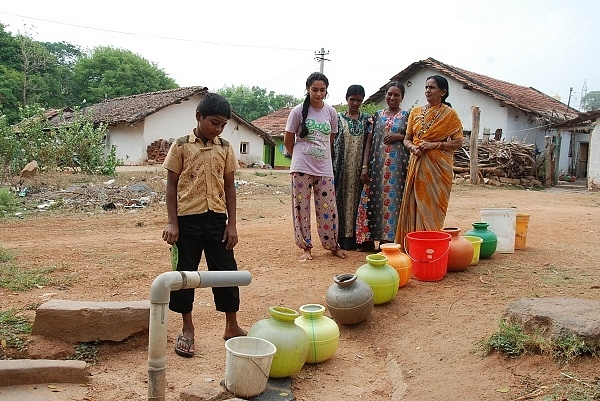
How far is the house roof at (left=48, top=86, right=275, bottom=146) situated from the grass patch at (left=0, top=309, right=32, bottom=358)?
1952 centimetres

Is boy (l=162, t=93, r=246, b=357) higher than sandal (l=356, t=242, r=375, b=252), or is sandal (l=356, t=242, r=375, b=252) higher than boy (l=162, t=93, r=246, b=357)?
boy (l=162, t=93, r=246, b=357)

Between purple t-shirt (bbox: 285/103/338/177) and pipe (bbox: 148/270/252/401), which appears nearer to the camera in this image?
pipe (bbox: 148/270/252/401)

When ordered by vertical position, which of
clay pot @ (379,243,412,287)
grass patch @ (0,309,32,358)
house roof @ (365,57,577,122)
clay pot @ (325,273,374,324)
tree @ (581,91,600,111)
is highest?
tree @ (581,91,600,111)

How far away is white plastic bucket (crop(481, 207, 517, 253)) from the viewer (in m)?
5.17

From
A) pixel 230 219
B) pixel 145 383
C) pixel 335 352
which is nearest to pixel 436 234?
pixel 335 352

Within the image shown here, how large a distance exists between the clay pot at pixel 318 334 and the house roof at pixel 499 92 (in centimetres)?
1868

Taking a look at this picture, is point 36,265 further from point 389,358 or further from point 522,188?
point 522,188

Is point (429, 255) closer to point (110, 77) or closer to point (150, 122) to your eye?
point (150, 122)

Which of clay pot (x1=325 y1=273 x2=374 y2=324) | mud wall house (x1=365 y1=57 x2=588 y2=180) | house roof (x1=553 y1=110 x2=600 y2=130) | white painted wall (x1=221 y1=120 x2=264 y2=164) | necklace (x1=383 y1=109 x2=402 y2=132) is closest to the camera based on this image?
clay pot (x1=325 y1=273 x2=374 y2=324)

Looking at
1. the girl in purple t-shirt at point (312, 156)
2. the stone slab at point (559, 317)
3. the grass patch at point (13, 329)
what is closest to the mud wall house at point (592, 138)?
the girl in purple t-shirt at point (312, 156)

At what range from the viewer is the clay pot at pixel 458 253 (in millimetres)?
4398

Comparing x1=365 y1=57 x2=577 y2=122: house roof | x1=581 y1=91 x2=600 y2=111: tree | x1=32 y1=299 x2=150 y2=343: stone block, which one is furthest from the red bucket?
x1=581 y1=91 x2=600 y2=111: tree

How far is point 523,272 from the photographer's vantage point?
177 inches

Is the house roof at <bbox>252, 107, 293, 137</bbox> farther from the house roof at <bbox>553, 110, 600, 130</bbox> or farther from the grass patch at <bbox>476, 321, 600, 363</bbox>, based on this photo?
the grass patch at <bbox>476, 321, 600, 363</bbox>
